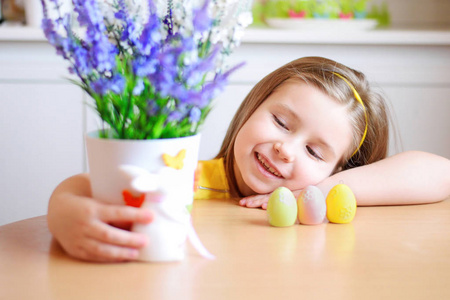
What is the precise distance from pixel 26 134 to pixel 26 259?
5.62 ft

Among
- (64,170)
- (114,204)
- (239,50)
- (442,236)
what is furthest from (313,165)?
(64,170)

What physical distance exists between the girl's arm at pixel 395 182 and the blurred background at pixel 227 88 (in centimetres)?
107

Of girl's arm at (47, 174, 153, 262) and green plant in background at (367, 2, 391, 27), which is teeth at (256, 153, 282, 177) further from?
green plant in background at (367, 2, 391, 27)

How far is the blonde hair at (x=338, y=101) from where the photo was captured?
4.66 ft

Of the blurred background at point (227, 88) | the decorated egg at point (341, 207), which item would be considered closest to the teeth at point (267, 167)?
the decorated egg at point (341, 207)

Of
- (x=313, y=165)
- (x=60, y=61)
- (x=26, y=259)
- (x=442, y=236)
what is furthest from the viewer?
A: (x=60, y=61)

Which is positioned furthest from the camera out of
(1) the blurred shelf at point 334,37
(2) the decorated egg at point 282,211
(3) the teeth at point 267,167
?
(1) the blurred shelf at point 334,37

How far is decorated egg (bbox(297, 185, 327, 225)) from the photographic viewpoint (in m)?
1.08

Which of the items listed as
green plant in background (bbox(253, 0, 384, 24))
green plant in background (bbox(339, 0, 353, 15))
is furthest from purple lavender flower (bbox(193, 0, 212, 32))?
green plant in background (bbox(339, 0, 353, 15))

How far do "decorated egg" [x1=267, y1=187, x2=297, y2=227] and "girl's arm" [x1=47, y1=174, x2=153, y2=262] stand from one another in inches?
12.6

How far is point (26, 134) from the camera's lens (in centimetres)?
247

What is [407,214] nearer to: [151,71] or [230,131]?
[230,131]

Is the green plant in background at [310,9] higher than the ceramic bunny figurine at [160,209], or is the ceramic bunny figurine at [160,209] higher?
the green plant in background at [310,9]

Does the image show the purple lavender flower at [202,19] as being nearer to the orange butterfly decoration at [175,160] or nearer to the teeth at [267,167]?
the orange butterfly decoration at [175,160]
